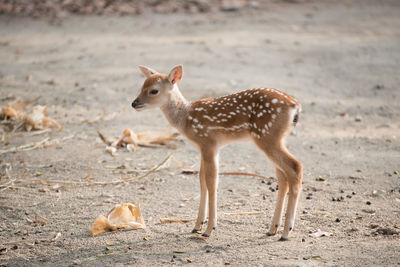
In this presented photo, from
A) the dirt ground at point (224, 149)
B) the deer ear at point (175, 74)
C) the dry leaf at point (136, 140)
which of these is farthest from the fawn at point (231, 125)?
the dry leaf at point (136, 140)

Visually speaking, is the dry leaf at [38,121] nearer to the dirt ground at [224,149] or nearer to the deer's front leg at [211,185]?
the dirt ground at [224,149]

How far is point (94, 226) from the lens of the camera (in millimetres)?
4992

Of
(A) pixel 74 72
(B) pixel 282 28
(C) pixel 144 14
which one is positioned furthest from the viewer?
(C) pixel 144 14

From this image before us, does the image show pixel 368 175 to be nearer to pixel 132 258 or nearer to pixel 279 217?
pixel 279 217

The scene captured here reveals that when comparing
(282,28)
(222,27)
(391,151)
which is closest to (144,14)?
(222,27)

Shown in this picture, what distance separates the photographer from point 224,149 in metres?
7.46

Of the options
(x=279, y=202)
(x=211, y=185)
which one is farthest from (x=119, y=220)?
(x=279, y=202)

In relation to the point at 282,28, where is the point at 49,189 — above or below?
below

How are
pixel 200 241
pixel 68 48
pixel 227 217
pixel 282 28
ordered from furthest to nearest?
pixel 282 28 → pixel 68 48 → pixel 227 217 → pixel 200 241

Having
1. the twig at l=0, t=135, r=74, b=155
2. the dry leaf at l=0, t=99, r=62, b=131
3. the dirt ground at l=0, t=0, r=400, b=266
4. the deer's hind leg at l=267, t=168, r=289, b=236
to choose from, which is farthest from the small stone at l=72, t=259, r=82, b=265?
the dry leaf at l=0, t=99, r=62, b=131

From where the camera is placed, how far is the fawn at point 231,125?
465 centimetres

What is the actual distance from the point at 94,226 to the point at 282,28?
9273 millimetres

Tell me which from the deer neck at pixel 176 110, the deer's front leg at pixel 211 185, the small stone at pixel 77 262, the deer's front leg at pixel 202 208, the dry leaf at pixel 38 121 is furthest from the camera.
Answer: the dry leaf at pixel 38 121

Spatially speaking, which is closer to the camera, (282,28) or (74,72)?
(74,72)
